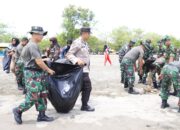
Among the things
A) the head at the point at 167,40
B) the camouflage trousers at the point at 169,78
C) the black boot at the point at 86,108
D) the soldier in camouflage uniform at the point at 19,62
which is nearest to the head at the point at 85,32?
the black boot at the point at 86,108

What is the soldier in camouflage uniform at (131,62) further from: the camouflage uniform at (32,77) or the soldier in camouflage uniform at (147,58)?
the camouflage uniform at (32,77)

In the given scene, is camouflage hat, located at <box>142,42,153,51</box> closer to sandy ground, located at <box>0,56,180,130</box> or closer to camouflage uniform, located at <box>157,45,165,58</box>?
camouflage uniform, located at <box>157,45,165,58</box>

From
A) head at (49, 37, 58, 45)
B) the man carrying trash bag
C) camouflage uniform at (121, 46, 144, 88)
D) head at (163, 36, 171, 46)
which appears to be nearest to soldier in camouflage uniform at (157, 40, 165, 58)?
head at (163, 36, 171, 46)

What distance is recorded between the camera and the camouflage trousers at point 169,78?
6.73m

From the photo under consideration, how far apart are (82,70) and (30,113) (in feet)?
4.50

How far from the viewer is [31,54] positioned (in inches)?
222

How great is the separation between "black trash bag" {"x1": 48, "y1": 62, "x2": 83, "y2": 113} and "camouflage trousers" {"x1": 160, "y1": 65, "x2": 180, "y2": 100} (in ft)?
5.91

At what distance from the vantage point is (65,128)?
5637mm

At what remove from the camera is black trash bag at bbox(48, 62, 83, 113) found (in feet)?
20.5

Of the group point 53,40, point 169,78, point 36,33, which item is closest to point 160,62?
point 169,78

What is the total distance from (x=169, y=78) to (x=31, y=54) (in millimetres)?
3009

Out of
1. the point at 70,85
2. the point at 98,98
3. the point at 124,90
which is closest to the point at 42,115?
the point at 70,85

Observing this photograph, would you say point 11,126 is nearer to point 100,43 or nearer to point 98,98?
point 98,98

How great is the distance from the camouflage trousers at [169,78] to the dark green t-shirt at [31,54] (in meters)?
2.77
